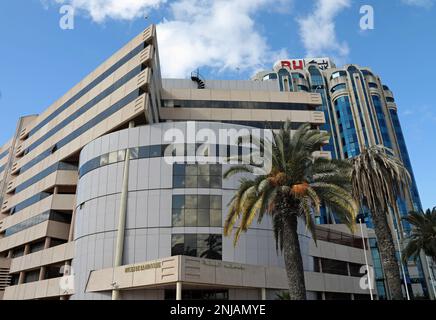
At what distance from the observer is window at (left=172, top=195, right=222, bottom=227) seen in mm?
32781

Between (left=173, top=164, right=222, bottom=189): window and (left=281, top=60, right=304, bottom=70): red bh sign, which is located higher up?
(left=281, top=60, right=304, bottom=70): red bh sign

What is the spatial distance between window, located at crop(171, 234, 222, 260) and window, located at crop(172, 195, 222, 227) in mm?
1054

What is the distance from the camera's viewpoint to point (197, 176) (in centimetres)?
3397

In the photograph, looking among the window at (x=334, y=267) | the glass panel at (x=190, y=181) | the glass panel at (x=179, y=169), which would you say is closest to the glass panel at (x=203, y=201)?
the glass panel at (x=190, y=181)

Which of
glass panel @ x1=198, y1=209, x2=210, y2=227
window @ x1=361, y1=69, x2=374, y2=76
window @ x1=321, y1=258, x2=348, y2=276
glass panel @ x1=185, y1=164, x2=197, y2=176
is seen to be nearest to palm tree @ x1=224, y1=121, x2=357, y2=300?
glass panel @ x1=198, y1=209, x2=210, y2=227

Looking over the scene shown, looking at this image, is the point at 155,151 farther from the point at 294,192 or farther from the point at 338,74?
the point at 338,74

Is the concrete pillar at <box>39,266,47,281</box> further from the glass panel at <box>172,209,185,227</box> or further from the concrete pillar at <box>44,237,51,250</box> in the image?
the glass panel at <box>172,209,185,227</box>

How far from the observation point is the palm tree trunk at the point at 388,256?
23.3 metres

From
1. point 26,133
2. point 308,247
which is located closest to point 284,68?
point 26,133

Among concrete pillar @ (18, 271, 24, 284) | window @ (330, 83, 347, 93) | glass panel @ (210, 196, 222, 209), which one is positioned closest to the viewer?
glass panel @ (210, 196, 222, 209)

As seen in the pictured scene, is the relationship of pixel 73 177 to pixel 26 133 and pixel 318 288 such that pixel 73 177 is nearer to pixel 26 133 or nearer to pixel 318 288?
pixel 26 133

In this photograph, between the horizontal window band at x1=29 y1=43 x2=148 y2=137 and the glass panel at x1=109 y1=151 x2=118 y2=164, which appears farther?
the horizontal window band at x1=29 y1=43 x2=148 y2=137

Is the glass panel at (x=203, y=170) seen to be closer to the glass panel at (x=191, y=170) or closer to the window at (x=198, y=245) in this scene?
the glass panel at (x=191, y=170)

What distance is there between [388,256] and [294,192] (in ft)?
27.5
